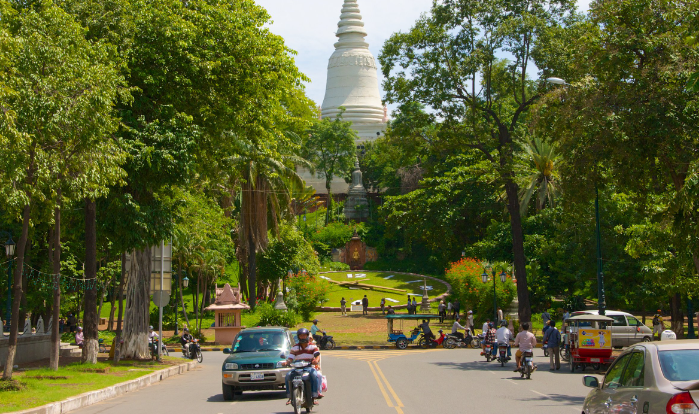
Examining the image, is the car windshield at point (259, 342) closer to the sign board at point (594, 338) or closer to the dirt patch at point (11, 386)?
the dirt patch at point (11, 386)

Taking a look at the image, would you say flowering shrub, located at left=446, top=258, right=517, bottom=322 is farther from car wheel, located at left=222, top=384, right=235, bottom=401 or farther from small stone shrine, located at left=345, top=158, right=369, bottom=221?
small stone shrine, located at left=345, top=158, right=369, bottom=221

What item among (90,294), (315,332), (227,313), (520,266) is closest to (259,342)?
(90,294)

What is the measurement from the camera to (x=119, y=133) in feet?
59.0

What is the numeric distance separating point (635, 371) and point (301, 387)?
5.52m

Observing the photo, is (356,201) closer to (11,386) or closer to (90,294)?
(90,294)

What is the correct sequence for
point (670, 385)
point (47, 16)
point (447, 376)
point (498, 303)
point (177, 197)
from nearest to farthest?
point (670, 385) < point (47, 16) < point (447, 376) < point (177, 197) < point (498, 303)

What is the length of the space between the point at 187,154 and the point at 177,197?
404 cm

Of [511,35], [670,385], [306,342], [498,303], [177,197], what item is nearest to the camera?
[670,385]

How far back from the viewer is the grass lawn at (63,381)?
1173 centimetres

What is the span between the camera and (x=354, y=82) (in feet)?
295

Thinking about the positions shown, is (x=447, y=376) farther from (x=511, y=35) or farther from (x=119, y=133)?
(x=511, y=35)

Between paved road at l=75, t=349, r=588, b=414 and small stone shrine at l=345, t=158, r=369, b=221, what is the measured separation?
52.1 metres

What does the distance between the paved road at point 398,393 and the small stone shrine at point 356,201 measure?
171 feet

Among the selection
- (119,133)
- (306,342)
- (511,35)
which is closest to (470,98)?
(511,35)
